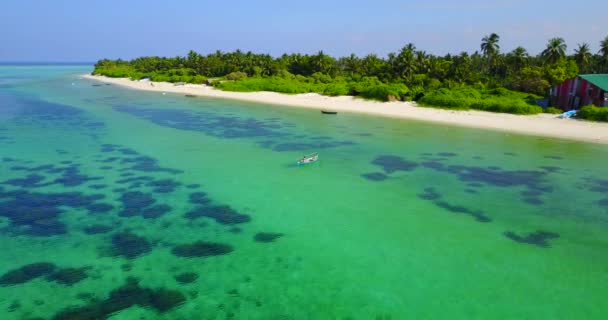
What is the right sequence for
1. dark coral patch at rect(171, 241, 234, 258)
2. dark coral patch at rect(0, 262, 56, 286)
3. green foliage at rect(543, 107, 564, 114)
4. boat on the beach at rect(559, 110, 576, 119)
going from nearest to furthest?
dark coral patch at rect(0, 262, 56, 286) → dark coral patch at rect(171, 241, 234, 258) → boat on the beach at rect(559, 110, 576, 119) → green foliage at rect(543, 107, 564, 114)

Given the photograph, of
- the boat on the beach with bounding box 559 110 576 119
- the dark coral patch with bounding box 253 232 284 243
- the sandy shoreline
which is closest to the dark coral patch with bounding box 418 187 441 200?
the dark coral patch with bounding box 253 232 284 243

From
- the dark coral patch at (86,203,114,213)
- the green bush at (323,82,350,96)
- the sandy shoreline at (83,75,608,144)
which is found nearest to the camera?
the dark coral patch at (86,203,114,213)

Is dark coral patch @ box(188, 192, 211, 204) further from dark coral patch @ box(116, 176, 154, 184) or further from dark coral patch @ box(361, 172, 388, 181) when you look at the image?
dark coral patch @ box(361, 172, 388, 181)

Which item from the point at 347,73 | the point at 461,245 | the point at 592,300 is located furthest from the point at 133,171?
the point at 347,73

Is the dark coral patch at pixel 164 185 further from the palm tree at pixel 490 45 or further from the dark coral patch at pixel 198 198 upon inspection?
the palm tree at pixel 490 45

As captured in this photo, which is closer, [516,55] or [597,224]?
[597,224]

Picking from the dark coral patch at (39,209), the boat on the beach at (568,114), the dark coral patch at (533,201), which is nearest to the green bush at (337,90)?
the boat on the beach at (568,114)

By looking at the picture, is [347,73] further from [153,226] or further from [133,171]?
[153,226]
